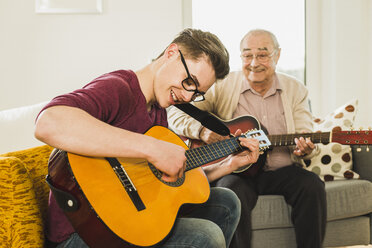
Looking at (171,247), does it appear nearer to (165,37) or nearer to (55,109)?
(55,109)

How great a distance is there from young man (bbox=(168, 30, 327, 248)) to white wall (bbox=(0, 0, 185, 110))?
3.14ft

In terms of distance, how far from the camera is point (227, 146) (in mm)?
1545

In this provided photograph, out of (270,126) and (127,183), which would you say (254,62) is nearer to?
(270,126)

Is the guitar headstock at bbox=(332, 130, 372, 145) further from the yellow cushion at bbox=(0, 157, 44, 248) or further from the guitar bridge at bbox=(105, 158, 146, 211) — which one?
the yellow cushion at bbox=(0, 157, 44, 248)

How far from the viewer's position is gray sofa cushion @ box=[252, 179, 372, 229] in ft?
6.54

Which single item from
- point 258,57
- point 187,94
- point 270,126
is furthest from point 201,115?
point 258,57

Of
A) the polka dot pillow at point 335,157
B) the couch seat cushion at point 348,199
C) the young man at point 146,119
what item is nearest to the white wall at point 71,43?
the polka dot pillow at point 335,157

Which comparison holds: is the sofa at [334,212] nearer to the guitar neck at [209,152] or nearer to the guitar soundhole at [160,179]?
the guitar soundhole at [160,179]

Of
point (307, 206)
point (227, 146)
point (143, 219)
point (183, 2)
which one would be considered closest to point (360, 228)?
point (307, 206)

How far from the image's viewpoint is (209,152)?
1419 mm

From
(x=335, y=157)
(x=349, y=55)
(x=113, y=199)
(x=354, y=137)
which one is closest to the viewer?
(x=113, y=199)

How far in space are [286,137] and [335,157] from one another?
1.63 feet

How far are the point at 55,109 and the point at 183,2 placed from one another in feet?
8.26

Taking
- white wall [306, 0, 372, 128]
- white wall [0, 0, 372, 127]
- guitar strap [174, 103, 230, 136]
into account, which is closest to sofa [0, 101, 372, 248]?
guitar strap [174, 103, 230, 136]
